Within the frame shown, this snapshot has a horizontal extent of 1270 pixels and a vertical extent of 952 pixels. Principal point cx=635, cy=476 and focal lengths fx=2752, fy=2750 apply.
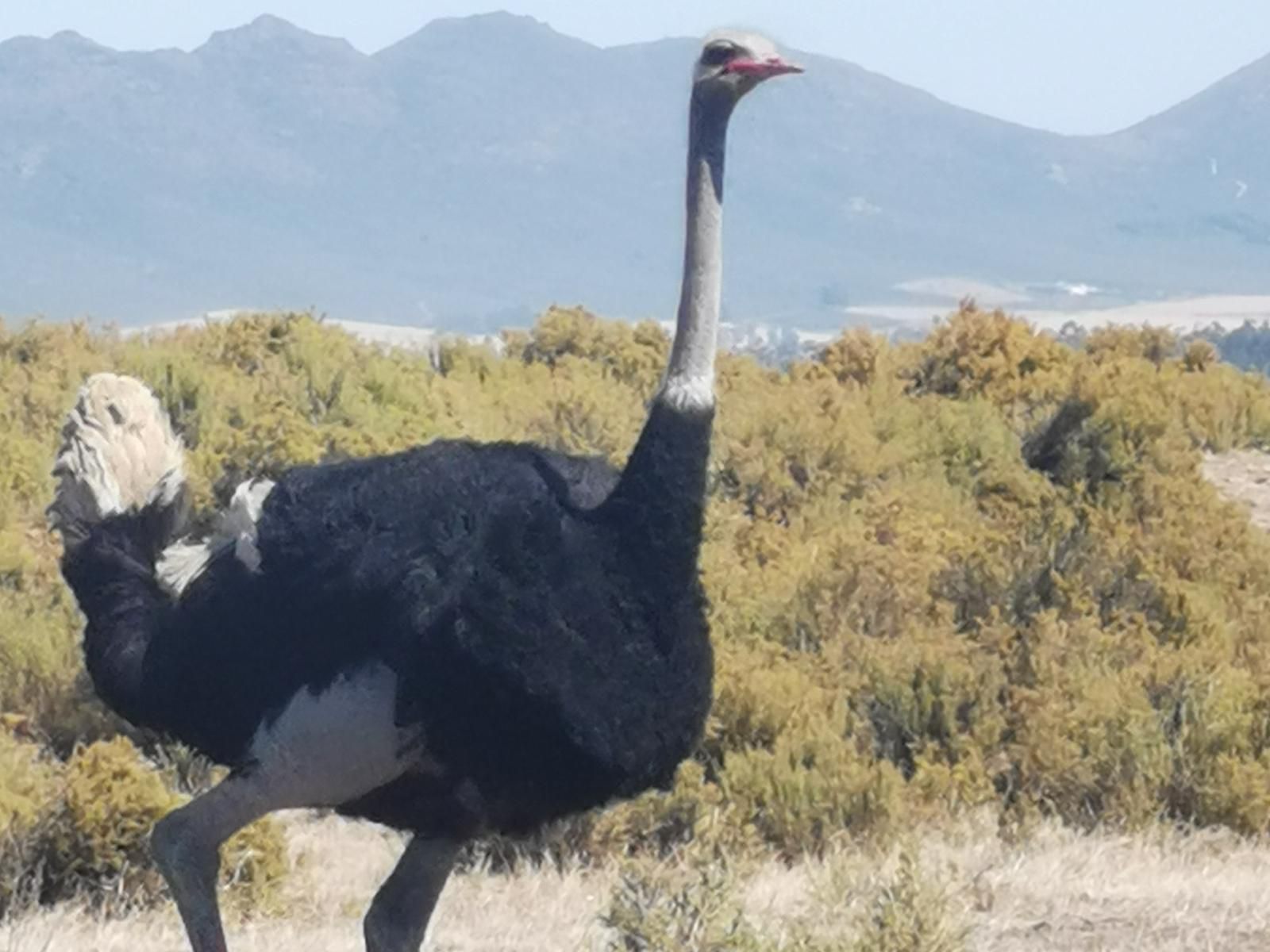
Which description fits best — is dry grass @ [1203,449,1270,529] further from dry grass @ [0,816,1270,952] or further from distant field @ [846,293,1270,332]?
distant field @ [846,293,1270,332]

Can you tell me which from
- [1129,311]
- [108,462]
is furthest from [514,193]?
[108,462]

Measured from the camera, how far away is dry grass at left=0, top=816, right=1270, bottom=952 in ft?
20.7

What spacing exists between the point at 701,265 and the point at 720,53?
493mm

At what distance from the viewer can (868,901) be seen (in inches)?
235

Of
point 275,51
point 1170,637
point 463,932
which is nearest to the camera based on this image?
point 463,932

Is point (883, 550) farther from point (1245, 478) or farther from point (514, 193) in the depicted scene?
point (514, 193)

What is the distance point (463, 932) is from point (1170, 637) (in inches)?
168

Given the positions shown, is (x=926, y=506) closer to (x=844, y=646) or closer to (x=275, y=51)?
(x=844, y=646)

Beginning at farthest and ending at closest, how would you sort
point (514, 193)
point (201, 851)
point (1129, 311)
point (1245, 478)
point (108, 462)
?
point (514, 193) → point (1129, 311) → point (1245, 478) → point (108, 462) → point (201, 851)

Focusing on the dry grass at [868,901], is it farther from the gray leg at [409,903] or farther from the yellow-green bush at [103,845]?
the gray leg at [409,903]

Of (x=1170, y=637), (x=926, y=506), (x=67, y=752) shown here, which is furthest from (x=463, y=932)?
(x=926, y=506)

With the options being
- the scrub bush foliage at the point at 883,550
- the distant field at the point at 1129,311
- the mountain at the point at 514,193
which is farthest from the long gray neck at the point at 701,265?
the mountain at the point at 514,193

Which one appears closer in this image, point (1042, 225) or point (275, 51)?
point (1042, 225)

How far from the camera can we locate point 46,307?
102 metres
